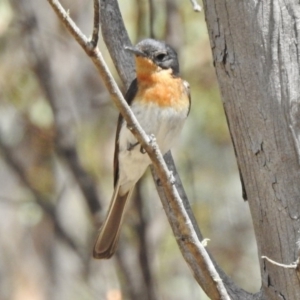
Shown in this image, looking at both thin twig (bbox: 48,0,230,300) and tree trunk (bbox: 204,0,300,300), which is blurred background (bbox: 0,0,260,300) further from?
thin twig (bbox: 48,0,230,300)

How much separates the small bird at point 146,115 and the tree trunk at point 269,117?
81 cm

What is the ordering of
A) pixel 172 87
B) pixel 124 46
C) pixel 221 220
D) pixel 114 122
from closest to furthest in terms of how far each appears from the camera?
pixel 124 46 < pixel 172 87 < pixel 114 122 < pixel 221 220

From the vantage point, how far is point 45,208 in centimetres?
476

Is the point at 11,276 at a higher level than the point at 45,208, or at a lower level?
lower

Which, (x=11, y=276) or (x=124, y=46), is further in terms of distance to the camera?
(x=11, y=276)

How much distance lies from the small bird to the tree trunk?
2.66ft

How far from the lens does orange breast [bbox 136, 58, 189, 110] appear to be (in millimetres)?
3461

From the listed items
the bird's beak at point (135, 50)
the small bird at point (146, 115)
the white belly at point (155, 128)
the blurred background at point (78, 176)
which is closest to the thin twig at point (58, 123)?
the blurred background at point (78, 176)

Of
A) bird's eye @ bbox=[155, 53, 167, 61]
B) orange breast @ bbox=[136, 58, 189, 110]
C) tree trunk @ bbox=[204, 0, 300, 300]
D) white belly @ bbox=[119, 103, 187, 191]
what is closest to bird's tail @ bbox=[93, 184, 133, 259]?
white belly @ bbox=[119, 103, 187, 191]

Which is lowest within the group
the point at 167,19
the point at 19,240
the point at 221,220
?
the point at 221,220

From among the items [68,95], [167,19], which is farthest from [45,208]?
[167,19]

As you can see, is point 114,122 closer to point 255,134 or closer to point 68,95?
point 68,95

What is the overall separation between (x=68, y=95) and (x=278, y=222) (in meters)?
2.71

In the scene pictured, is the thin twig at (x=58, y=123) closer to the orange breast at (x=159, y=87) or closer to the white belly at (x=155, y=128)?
the white belly at (x=155, y=128)
